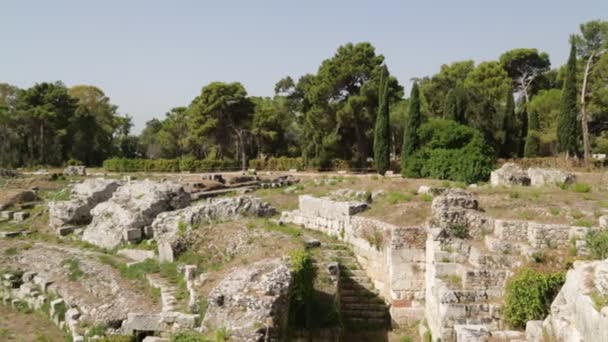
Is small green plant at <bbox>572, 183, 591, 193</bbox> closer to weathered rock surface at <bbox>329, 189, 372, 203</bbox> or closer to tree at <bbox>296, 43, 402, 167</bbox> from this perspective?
weathered rock surface at <bbox>329, 189, 372, 203</bbox>

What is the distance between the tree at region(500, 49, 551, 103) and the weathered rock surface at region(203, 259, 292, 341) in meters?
59.2

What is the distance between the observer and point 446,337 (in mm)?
10844

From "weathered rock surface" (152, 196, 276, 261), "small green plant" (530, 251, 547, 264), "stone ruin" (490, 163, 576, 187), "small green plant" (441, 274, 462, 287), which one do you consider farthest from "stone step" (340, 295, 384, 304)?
"stone ruin" (490, 163, 576, 187)

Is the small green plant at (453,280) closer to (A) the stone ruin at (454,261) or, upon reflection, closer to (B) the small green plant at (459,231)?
(A) the stone ruin at (454,261)

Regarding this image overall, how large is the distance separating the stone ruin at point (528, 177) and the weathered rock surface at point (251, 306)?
15945 mm

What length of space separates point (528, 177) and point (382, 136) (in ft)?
50.0

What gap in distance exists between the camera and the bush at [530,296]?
1028cm

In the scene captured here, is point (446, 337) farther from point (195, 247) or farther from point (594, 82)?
point (594, 82)

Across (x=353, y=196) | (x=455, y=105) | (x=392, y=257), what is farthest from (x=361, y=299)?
(x=455, y=105)

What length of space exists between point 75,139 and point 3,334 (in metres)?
49.0

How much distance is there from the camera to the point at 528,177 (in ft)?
80.4

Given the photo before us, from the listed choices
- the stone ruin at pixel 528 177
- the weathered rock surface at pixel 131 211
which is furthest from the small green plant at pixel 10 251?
the stone ruin at pixel 528 177

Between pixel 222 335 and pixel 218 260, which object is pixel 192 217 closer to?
pixel 218 260

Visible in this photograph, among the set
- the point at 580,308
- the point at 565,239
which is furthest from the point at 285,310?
the point at 565,239
